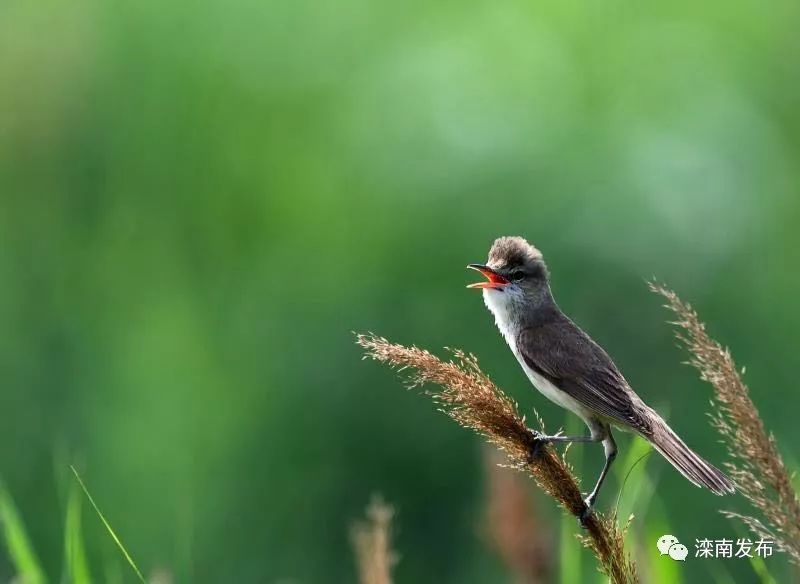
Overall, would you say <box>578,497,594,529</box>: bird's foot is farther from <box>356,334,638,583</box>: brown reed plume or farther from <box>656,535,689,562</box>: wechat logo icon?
<box>656,535,689,562</box>: wechat logo icon

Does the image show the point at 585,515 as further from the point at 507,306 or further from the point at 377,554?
the point at 507,306

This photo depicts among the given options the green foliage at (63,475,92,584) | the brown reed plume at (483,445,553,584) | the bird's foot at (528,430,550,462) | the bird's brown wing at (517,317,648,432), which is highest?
the bird's foot at (528,430,550,462)

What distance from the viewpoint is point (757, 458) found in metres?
3.42

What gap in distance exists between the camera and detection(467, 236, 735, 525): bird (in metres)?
4.22

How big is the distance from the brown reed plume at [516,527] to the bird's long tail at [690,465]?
52 cm

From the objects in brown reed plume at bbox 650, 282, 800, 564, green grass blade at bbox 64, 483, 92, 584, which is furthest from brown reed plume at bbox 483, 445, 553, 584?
green grass blade at bbox 64, 483, 92, 584

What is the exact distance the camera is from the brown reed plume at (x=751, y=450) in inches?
132

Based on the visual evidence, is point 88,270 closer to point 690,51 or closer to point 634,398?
point 690,51

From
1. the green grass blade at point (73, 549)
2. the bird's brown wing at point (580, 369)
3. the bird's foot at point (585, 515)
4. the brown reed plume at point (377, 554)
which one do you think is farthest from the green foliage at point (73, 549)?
the bird's brown wing at point (580, 369)

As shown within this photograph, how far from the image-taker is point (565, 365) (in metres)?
4.70

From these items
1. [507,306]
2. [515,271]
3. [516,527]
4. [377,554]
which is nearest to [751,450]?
[377,554]

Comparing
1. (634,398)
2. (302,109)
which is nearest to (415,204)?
(302,109)

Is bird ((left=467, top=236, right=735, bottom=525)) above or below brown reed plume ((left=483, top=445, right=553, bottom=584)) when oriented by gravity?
above

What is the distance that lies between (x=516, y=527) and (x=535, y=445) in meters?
1.00
